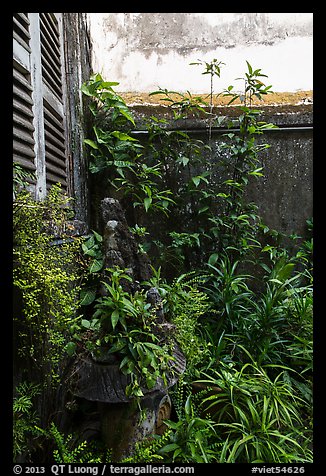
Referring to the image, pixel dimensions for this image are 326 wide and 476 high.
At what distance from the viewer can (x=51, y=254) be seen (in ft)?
6.26

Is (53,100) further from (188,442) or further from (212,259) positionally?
(188,442)

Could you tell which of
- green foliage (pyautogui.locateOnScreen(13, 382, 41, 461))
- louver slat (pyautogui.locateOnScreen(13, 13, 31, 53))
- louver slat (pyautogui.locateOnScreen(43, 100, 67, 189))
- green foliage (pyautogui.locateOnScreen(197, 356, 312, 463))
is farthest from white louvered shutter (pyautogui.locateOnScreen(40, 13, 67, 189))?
green foliage (pyautogui.locateOnScreen(197, 356, 312, 463))

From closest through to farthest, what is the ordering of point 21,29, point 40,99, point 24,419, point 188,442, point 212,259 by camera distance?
1. point 24,419
2. point 188,442
3. point 21,29
4. point 40,99
5. point 212,259

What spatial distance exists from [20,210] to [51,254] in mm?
289

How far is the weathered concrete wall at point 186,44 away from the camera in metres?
4.14

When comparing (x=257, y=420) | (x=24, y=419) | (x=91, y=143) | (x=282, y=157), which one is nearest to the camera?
(x=24, y=419)

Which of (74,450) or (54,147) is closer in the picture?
(74,450)

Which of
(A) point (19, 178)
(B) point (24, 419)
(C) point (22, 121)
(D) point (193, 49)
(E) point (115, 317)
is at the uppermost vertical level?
(D) point (193, 49)

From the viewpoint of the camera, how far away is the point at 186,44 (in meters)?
4.17

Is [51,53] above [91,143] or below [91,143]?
above

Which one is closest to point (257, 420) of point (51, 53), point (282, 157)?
point (282, 157)
